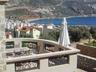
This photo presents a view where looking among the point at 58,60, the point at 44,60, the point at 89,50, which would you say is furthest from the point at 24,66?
the point at 89,50

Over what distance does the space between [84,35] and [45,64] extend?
14914mm

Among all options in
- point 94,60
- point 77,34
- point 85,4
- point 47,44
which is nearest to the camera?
point 94,60

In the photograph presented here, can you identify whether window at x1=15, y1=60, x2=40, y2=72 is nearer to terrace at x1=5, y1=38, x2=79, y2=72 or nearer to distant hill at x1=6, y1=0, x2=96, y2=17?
terrace at x1=5, y1=38, x2=79, y2=72

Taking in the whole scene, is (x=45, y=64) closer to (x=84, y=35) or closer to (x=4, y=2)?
(x=4, y=2)

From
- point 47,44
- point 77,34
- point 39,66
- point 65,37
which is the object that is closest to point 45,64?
point 39,66

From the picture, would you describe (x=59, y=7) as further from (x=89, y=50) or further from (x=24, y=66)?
(x=24, y=66)

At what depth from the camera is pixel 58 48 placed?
28.8 feet

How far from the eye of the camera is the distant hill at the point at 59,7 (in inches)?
4213

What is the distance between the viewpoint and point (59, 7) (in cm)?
10988

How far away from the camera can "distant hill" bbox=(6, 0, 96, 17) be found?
10700 cm

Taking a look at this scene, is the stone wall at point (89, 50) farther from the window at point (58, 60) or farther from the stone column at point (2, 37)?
the stone column at point (2, 37)

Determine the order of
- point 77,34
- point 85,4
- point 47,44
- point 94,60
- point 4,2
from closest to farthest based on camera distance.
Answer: point 4,2 < point 94,60 < point 47,44 < point 77,34 < point 85,4

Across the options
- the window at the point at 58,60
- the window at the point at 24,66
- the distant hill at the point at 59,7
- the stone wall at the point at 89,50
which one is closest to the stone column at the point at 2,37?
the window at the point at 24,66

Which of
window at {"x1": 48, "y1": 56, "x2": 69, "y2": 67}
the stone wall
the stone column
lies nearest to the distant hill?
the stone wall
